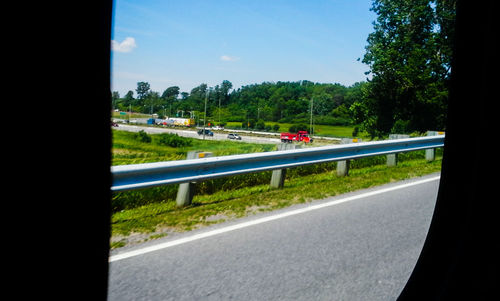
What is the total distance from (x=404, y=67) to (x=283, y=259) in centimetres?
1345

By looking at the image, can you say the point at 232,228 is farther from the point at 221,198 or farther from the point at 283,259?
the point at 221,198

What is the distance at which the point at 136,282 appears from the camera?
300 centimetres

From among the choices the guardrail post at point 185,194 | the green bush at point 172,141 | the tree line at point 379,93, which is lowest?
the green bush at point 172,141

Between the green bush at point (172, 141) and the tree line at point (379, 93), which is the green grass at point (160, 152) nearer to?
the tree line at point (379, 93)

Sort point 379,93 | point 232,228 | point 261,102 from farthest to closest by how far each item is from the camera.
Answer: point 261,102, point 379,93, point 232,228

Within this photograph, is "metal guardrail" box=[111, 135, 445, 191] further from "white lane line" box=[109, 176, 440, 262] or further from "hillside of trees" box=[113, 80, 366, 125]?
"hillside of trees" box=[113, 80, 366, 125]

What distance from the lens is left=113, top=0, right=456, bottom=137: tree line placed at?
231 inches

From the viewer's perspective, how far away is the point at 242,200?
19.5 ft

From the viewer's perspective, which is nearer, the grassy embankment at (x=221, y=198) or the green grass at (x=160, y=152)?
the grassy embankment at (x=221, y=198)

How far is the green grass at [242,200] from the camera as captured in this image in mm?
4543

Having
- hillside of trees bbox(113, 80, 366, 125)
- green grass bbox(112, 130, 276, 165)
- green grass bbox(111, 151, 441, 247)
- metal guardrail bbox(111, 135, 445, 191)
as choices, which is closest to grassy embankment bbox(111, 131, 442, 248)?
green grass bbox(111, 151, 441, 247)

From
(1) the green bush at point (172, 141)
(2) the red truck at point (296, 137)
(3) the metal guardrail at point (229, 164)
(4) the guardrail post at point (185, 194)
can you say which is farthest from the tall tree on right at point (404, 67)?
(1) the green bush at point (172, 141)

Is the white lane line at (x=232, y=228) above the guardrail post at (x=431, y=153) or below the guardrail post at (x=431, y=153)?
below

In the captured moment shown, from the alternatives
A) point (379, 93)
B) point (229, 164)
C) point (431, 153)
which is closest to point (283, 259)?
point (229, 164)
